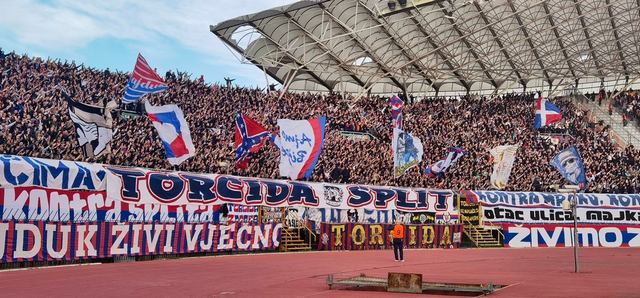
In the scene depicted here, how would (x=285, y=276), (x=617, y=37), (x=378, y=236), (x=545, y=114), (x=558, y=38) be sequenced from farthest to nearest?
(x=545, y=114), (x=617, y=37), (x=558, y=38), (x=378, y=236), (x=285, y=276)

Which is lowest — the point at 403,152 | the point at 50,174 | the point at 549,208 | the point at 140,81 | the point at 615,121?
the point at 549,208

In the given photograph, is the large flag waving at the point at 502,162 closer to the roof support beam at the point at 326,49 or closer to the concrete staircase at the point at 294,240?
the concrete staircase at the point at 294,240

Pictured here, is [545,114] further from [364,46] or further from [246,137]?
[246,137]

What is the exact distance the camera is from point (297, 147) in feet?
95.2

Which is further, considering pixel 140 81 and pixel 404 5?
pixel 404 5

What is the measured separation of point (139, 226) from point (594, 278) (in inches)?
618

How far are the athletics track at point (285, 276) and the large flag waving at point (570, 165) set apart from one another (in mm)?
12358

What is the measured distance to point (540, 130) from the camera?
62156 mm

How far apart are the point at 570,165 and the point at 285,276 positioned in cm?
2601

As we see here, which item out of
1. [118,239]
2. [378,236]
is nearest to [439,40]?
[378,236]

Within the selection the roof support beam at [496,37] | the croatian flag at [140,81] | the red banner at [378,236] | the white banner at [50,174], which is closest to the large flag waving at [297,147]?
the croatian flag at [140,81]

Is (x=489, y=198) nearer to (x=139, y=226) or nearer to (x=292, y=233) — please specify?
(x=292, y=233)

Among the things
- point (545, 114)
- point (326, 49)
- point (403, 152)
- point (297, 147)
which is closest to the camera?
point (297, 147)

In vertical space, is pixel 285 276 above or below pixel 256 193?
below
